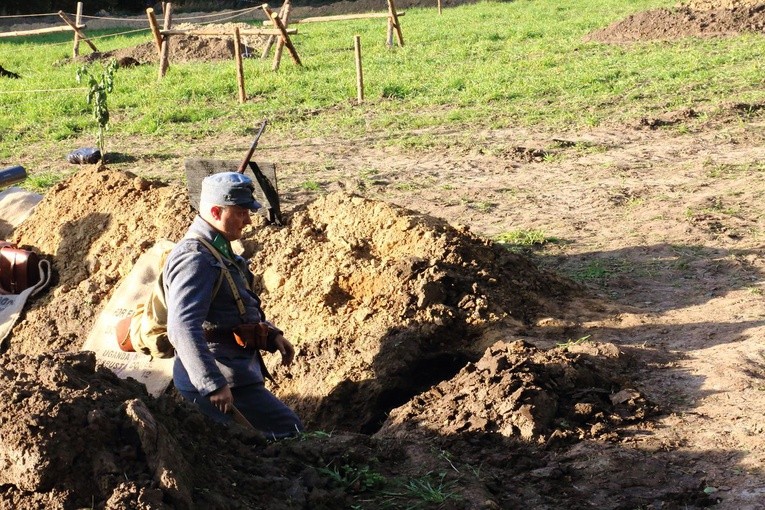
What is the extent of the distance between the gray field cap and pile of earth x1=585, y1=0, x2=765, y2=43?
15195mm

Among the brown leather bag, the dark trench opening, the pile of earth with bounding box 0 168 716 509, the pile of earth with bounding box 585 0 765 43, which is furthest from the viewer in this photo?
the pile of earth with bounding box 585 0 765 43

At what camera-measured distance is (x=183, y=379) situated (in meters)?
5.15

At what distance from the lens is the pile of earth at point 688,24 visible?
18750 mm

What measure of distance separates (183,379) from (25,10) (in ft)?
113

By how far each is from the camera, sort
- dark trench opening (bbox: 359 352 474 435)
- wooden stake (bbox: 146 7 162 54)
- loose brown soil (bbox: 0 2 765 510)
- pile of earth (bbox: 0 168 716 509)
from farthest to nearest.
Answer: wooden stake (bbox: 146 7 162 54), dark trench opening (bbox: 359 352 474 435), loose brown soil (bbox: 0 2 765 510), pile of earth (bbox: 0 168 716 509)

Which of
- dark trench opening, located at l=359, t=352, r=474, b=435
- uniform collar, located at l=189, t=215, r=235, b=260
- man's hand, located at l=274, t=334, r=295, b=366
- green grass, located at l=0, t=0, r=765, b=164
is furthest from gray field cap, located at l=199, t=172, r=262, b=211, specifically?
green grass, located at l=0, t=0, r=765, b=164

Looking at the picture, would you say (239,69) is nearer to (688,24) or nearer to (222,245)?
(688,24)

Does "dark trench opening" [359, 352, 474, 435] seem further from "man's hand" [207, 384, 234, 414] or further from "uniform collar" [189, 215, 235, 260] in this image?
"uniform collar" [189, 215, 235, 260]

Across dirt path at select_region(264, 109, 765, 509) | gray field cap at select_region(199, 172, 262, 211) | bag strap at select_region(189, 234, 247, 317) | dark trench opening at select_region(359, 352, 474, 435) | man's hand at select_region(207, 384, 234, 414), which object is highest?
gray field cap at select_region(199, 172, 262, 211)

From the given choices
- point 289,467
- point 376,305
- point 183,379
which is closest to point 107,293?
point 376,305

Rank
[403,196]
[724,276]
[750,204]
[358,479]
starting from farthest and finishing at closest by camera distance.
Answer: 1. [403,196]
2. [750,204]
3. [724,276]
4. [358,479]

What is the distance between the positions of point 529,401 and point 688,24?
→ 52.8ft

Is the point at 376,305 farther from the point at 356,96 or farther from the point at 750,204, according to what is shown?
the point at 356,96

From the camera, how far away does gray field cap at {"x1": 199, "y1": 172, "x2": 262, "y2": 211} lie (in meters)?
4.85
